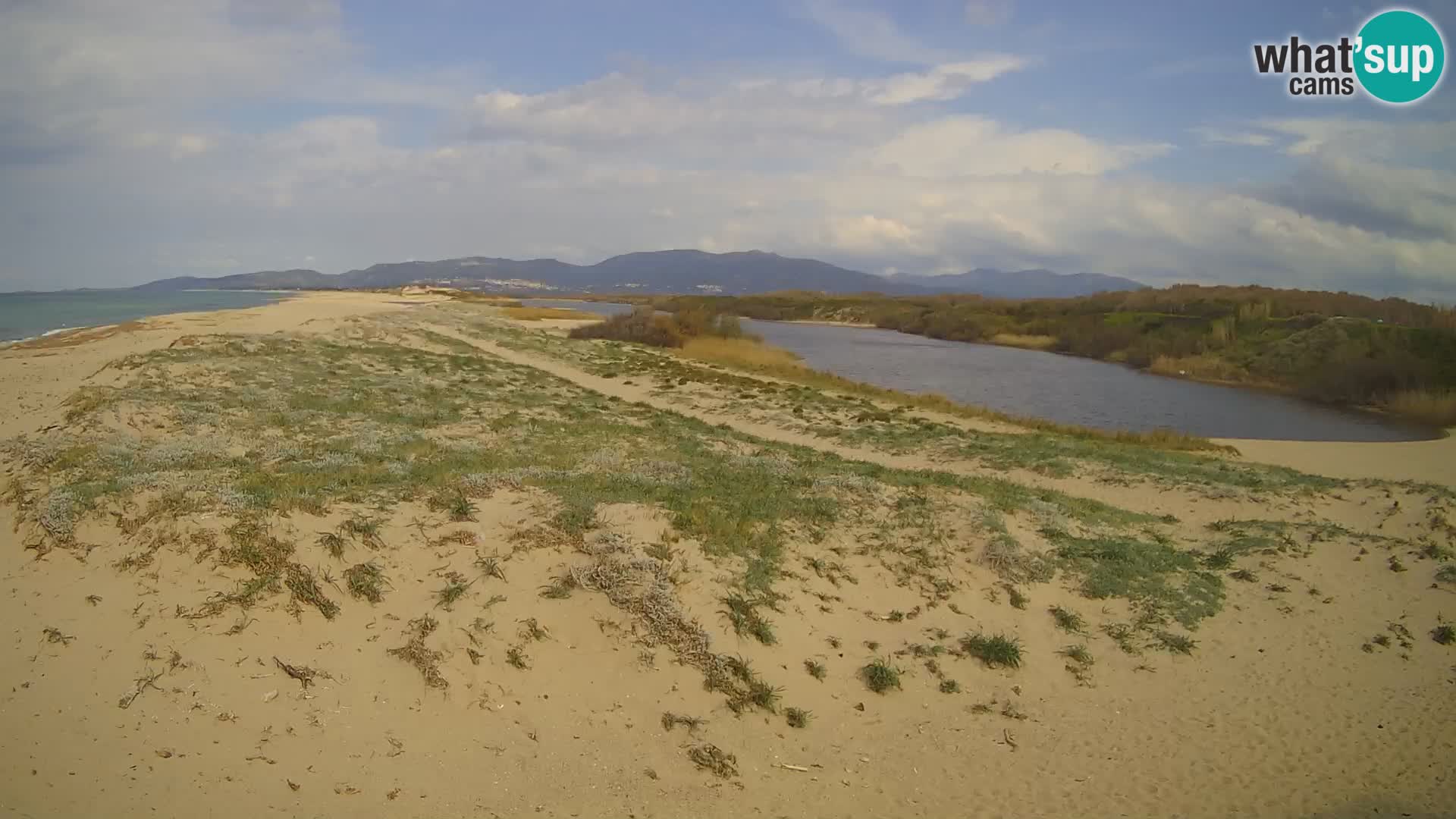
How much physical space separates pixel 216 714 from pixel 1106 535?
33.3ft

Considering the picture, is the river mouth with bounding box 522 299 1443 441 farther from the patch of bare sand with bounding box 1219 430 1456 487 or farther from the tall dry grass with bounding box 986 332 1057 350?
the tall dry grass with bounding box 986 332 1057 350

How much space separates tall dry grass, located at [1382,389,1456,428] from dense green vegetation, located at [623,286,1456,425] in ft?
0.13

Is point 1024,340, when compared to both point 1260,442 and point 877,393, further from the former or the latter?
point 1260,442

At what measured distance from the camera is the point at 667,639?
22.6 feet

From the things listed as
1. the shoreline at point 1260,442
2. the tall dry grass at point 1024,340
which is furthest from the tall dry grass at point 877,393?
the tall dry grass at point 1024,340

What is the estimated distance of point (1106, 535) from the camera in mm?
10547

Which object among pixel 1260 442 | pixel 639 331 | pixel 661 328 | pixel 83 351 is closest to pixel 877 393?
pixel 1260 442

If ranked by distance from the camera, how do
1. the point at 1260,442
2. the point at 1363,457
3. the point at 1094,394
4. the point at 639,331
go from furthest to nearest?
the point at 639,331 < the point at 1094,394 < the point at 1260,442 < the point at 1363,457

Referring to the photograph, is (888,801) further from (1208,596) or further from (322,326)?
(322,326)

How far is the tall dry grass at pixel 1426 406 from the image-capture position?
92.5 feet

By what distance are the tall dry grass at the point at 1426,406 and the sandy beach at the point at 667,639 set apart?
22.2m

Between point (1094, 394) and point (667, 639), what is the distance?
35.1 m

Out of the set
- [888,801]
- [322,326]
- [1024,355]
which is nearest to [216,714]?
[888,801]

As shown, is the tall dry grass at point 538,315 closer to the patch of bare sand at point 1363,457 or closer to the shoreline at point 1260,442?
the shoreline at point 1260,442
